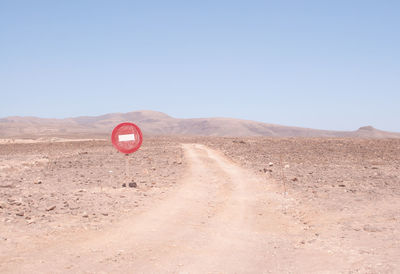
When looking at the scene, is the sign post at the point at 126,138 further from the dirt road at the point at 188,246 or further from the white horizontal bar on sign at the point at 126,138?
the dirt road at the point at 188,246

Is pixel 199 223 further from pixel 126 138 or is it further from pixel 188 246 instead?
pixel 126 138

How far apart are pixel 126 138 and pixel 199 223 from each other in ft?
17.6

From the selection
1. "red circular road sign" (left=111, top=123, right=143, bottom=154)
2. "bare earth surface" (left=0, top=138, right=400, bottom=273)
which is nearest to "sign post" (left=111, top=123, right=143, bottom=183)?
"red circular road sign" (left=111, top=123, right=143, bottom=154)

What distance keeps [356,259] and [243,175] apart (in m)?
10.7

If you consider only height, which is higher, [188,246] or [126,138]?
[126,138]


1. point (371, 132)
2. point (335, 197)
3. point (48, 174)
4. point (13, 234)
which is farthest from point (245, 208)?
point (371, 132)

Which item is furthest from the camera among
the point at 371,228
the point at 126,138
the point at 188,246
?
the point at 126,138

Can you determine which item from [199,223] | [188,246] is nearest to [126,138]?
A: [199,223]

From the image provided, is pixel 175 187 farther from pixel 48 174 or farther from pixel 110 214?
pixel 48 174

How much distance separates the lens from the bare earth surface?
6262 mm

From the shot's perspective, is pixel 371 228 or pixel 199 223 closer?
pixel 371 228

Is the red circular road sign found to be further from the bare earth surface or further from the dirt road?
the dirt road

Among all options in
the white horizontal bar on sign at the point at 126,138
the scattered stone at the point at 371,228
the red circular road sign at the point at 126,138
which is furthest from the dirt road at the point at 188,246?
the white horizontal bar on sign at the point at 126,138

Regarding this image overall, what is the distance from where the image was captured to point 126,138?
13297mm
